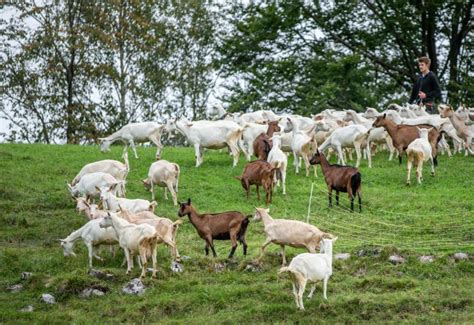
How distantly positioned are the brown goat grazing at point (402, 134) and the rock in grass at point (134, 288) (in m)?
11.1

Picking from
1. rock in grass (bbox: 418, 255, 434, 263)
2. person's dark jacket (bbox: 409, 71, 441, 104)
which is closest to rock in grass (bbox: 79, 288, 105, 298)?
rock in grass (bbox: 418, 255, 434, 263)

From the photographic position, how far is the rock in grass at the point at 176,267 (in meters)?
17.5

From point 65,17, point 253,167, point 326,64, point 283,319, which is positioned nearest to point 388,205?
point 253,167

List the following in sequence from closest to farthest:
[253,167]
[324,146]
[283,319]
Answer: [283,319] → [253,167] → [324,146]

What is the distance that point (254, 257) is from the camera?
18125 millimetres

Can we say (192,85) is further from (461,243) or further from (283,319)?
(283,319)

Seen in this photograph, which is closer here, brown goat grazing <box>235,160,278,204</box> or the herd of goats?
the herd of goats

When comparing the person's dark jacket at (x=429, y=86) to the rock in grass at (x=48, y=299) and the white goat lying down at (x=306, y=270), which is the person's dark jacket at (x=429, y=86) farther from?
the rock in grass at (x=48, y=299)

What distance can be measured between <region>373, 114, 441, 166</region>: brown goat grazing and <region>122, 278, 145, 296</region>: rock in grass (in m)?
11.1

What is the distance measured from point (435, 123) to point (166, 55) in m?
20.8

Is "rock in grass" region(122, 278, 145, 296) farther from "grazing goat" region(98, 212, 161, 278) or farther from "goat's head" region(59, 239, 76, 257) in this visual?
"goat's head" region(59, 239, 76, 257)

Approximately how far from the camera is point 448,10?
38.6 m

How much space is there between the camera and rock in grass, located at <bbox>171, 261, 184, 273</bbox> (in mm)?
17547

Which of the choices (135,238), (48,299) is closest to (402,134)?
(135,238)
